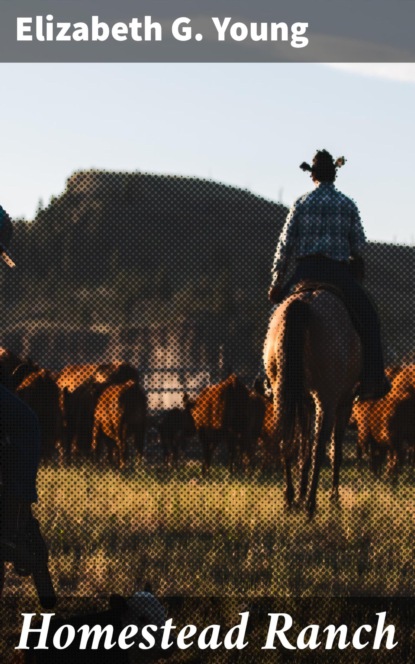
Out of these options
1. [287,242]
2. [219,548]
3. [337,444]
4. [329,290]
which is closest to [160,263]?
[337,444]

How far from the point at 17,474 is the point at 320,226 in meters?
5.41

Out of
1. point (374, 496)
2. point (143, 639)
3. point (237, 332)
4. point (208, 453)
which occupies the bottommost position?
point (237, 332)

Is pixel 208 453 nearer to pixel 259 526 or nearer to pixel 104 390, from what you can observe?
pixel 104 390

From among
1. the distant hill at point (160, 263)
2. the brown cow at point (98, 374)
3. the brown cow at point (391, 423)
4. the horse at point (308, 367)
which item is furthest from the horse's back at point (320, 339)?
the distant hill at point (160, 263)

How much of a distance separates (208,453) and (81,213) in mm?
99288

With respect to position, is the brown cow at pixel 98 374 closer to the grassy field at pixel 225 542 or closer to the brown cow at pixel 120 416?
the brown cow at pixel 120 416

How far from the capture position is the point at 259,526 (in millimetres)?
9953

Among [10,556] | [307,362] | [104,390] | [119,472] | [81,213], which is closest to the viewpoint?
[10,556]

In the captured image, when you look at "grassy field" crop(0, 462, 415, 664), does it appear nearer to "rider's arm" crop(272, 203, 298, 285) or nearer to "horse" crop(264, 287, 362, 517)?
"horse" crop(264, 287, 362, 517)

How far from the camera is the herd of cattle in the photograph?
17438mm

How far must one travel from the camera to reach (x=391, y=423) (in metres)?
17.5

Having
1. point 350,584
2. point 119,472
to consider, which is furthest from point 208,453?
point 350,584

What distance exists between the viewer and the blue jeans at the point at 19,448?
6.53 meters

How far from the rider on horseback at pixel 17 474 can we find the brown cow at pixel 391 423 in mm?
10470
